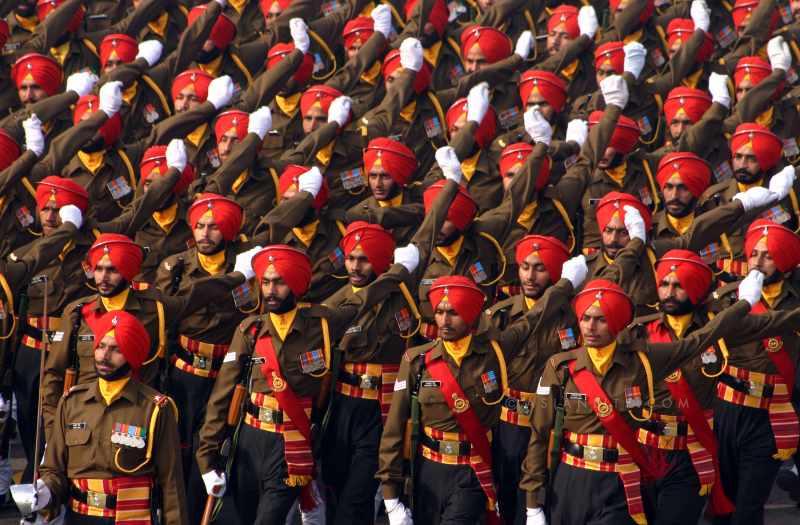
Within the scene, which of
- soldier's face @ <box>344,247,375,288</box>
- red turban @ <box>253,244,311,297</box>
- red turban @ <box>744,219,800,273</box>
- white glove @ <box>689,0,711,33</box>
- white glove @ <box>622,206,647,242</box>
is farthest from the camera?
white glove @ <box>689,0,711,33</box>

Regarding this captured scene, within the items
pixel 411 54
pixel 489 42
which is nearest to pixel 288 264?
pixel 411 54

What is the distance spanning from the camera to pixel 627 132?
656 inches

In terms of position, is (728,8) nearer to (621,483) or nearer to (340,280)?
(340,280)

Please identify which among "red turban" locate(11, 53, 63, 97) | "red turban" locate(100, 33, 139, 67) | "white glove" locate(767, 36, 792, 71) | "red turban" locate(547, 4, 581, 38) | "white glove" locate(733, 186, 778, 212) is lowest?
"white glove" locate(733, 186, 778, 212)

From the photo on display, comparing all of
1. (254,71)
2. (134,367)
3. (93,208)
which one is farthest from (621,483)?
(254,71)

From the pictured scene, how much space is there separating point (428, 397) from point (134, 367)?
202 centimetres

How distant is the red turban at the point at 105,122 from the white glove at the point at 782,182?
581cm

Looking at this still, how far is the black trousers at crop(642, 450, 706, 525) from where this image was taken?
13156 mm

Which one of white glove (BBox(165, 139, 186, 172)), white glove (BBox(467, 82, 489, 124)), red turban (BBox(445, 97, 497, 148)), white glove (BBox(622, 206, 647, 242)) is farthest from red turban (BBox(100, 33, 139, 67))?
white glove (BBox(622, 206, 647, 242))

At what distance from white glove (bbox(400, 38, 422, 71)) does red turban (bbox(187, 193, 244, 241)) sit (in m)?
3.02

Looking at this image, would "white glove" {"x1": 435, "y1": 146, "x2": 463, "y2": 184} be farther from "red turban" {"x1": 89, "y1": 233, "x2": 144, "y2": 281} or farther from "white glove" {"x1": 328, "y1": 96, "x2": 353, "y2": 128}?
"red turban" {"x1": 89, "y1": 233, "x2": 144, "y2": 281}

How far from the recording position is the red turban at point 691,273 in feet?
44.5

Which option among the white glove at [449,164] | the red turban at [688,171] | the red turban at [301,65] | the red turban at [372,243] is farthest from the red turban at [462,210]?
the red turban at [301,65]

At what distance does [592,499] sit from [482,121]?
16.8 ft
